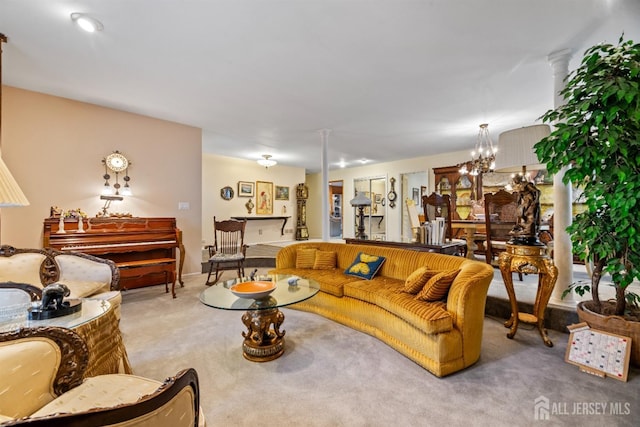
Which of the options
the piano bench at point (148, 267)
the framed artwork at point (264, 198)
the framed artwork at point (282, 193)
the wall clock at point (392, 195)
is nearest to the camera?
the piano bench at point (148, 267)

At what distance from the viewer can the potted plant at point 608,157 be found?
1.67 metres

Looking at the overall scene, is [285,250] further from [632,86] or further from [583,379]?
[632,86]

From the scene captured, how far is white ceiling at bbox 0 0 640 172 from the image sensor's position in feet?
6.82

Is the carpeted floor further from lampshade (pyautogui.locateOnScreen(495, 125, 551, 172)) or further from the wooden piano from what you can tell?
lampshade (pyautogui.locateOnScreen(495, 125, 551, 172))

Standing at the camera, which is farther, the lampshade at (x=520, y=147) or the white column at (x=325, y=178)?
the white column at (x=325, y=178)

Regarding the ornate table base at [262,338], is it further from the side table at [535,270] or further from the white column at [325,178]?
the white column at [325,178]

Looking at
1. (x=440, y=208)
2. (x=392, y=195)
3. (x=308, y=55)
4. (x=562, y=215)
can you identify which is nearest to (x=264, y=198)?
(x=392, y=195)

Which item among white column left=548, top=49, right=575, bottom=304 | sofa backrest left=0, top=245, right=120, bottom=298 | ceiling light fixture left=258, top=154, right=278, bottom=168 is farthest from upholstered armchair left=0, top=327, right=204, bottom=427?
ceiling light fixture left=258, top=154, right=278, bottom=168

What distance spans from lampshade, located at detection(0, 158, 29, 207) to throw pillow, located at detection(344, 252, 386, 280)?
2.64 m

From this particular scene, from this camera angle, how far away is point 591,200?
6.11 feet

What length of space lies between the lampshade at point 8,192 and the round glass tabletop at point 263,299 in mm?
1235

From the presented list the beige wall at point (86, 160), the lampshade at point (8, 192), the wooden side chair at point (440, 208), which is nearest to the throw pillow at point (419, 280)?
the wooden side chair at point (440, 208)

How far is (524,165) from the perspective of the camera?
2215 mm

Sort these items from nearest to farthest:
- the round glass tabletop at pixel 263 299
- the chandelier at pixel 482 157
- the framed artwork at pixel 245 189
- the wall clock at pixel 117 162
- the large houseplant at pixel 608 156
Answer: the large houseplant at pixel 608 156, the round glass tabletop at pixel 263 299, the wall clock at pixel 117 162, the chandelier at pixel 482 157, the framed artwork at pixel 245 189
